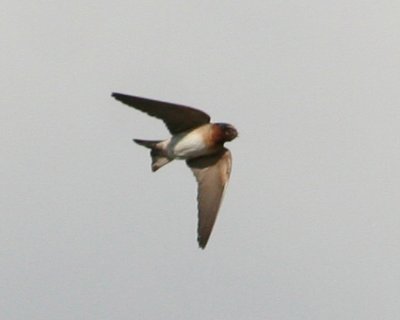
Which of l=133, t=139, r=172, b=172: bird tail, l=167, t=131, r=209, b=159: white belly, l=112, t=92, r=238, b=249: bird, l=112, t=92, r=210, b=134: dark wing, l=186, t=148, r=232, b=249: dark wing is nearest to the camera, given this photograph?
l=112, t=92, r=210, b=134: dark wing

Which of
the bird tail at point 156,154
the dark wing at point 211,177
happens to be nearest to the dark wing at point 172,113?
the bird tail at point 156,154

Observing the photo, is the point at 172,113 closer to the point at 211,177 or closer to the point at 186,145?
the point at 186,145

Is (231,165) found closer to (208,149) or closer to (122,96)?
(208,149)

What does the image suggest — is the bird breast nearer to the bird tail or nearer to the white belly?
the white belly

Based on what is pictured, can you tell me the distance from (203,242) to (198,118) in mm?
1235

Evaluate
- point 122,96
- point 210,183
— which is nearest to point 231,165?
point 210,183

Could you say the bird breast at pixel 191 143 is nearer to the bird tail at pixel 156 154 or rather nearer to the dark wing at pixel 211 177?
the bird tail at pixel 156 154

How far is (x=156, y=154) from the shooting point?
16.4 meters

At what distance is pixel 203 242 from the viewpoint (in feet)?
52.5

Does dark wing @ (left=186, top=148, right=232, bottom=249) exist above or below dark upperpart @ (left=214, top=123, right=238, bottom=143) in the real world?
below

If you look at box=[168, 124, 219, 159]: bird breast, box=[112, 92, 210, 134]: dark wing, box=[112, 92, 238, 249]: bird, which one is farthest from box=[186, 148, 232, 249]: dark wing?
box=[112, 92, 210, 134]: dark wing

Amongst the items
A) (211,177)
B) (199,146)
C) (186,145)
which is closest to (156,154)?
(186,145)

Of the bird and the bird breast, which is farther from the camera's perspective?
the bird breast

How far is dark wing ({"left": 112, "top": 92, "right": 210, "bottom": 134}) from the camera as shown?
51.9ft
